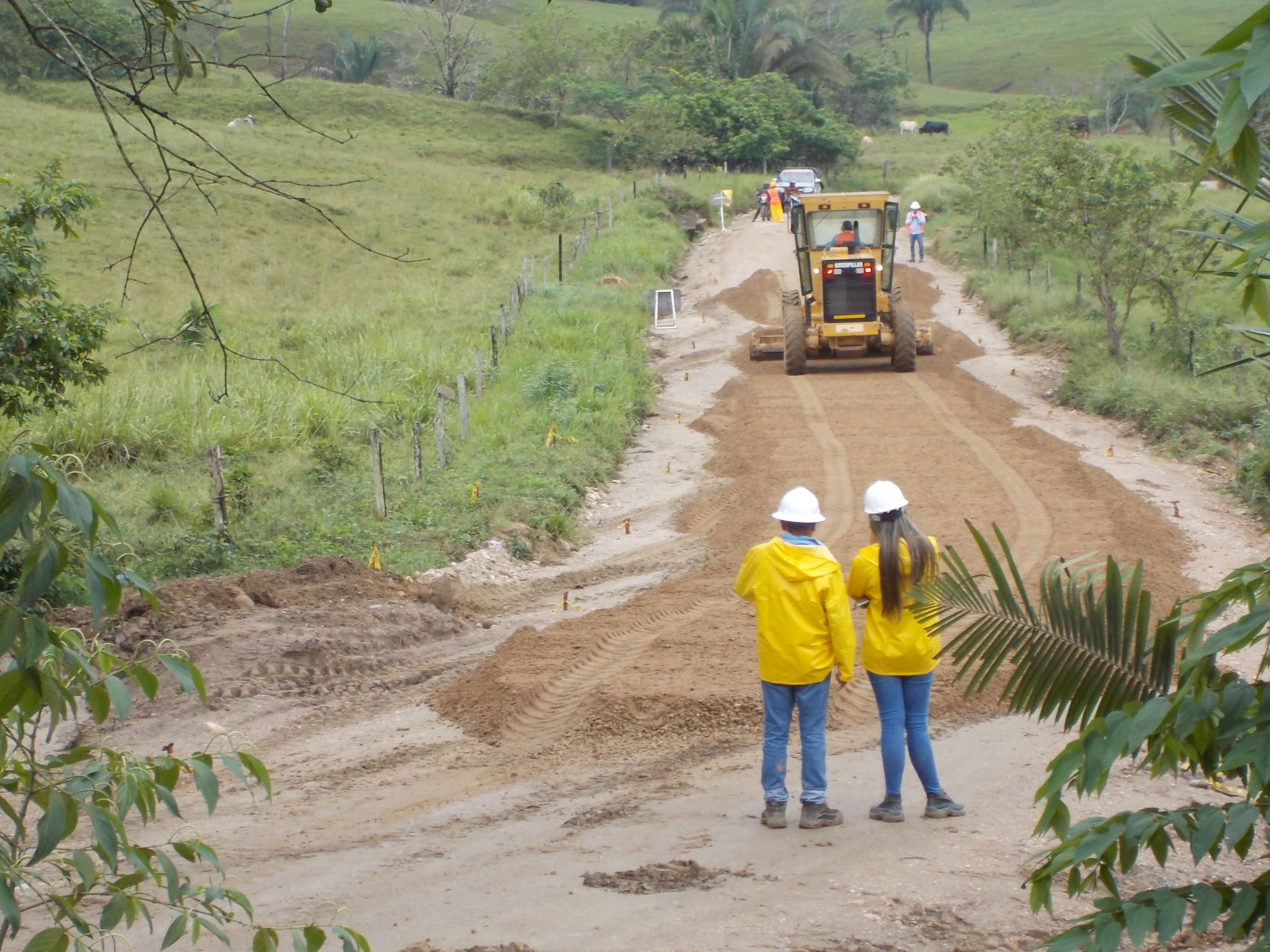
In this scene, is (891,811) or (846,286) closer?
(891,811)

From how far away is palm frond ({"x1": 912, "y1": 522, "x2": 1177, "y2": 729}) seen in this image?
3215 mm

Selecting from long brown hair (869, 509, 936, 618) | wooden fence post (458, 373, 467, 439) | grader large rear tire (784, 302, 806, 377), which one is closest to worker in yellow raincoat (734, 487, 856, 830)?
long brown hair (869, 509, 936, 618)

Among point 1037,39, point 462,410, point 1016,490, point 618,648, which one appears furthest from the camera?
point 1037,39

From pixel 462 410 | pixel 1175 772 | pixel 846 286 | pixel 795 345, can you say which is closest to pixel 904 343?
pixel 846 286

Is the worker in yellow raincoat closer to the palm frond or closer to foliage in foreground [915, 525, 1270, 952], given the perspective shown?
the palm frond

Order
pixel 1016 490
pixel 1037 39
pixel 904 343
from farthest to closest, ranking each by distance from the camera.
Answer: pixel 1037 39
pixel 904 343
pixel 1016 490

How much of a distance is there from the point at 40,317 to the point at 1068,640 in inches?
393

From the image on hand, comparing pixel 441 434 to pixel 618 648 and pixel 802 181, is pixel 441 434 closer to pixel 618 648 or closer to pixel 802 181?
pixel 618 648

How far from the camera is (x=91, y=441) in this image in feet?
54.1

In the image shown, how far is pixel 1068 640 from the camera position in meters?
3.45

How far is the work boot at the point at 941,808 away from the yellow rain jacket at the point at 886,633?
69 cm

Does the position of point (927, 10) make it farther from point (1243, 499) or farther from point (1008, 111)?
point (1243, 499)

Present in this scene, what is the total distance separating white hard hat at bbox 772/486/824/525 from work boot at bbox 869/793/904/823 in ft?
4.96

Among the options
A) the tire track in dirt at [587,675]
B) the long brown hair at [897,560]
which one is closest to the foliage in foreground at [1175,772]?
the long brown hair at [897,560]
